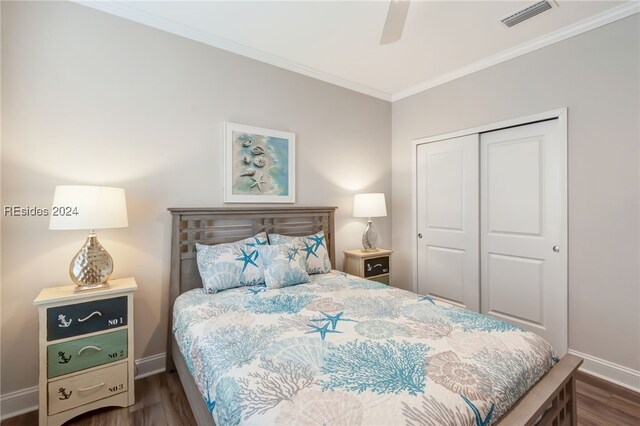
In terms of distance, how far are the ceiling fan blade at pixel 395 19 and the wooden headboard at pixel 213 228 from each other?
5.46ft

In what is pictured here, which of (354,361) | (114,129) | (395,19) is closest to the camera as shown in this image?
(354,361)

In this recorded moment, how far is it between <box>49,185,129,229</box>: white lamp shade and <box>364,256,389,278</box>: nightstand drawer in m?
2.26

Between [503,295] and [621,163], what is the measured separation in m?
1.43

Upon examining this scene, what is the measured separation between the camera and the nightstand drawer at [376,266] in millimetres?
3145

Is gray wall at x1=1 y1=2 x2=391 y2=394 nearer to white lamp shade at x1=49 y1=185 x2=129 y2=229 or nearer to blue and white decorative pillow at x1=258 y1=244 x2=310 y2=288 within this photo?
white lamp shade at x1=49 y1=185 x2=129 y2=229

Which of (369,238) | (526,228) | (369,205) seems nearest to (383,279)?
(369,238)

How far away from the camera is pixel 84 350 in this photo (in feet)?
5.72

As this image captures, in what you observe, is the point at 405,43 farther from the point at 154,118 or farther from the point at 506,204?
the point at 154,118

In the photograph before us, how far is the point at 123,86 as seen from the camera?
215 cm

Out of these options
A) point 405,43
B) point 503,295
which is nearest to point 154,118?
point 405,43

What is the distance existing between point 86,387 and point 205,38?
2610 mm

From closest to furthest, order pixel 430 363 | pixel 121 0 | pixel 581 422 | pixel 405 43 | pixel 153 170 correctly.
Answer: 1. pixel 430 363
2. pixel 581 422
3. pixel 121 0
4. pixel 153 170
5. pixel 405 43

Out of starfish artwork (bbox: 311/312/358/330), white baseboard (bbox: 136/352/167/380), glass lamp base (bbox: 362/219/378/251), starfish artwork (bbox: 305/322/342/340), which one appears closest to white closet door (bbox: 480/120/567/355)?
glass lamp base (bbox: 362/219/378/251)

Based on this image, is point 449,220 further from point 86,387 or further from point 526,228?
point 86,387
